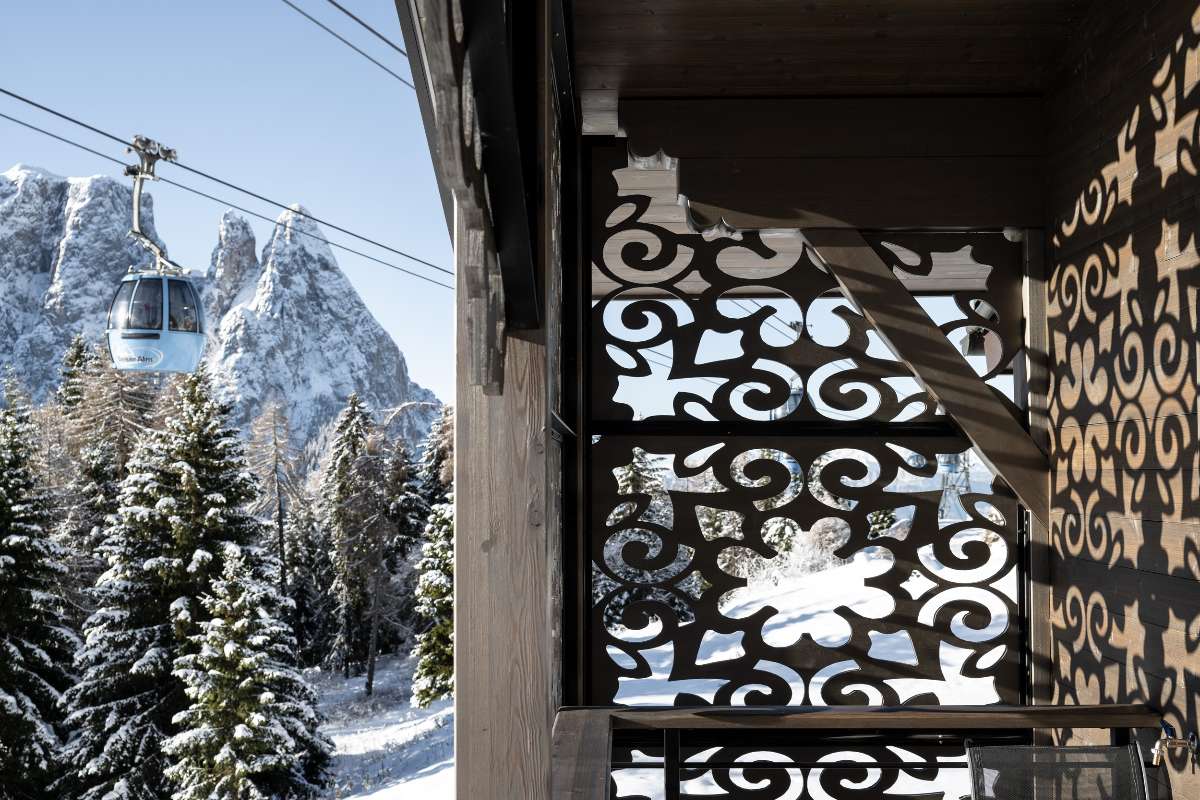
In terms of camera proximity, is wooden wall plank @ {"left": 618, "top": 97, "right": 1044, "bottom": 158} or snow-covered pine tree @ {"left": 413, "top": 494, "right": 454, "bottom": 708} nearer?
wooden wall plank @ {"left": 618, "top": 97, "right": 1044, "bottom": 158}

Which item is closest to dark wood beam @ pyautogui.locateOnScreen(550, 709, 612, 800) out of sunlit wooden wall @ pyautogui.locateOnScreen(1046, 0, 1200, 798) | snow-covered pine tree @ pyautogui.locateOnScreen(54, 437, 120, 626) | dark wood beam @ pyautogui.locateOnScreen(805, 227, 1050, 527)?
sunlit wooden wall @ pyautogui.locateOnScreen(1046, 0, 1200, 798)

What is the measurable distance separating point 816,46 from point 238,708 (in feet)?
46.6

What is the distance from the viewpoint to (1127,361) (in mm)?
2354

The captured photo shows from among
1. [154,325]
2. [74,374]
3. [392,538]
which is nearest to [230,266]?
[74,374]

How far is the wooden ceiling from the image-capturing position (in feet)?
7.97

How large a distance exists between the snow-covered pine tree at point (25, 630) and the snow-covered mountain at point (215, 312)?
72.7ft

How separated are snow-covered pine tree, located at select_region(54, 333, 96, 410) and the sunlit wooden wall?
21574mm

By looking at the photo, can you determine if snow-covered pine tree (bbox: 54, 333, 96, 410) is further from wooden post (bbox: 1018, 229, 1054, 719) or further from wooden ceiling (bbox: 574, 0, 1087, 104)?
wooden post (bbox: 1018, 229, 1054, 719)

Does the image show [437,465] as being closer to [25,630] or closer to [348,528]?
[348,528]

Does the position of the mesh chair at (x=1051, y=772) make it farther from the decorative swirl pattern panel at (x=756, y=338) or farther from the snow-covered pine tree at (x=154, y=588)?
the snow-covered pine tree at (x=154, y=588)

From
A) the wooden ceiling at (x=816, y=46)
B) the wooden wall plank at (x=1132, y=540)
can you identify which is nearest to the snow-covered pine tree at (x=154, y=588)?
the wooden ceiling at (x=816, y=46)

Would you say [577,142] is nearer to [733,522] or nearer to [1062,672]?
[1062,672]

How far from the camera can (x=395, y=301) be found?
39812mm

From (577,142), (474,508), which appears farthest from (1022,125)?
(474,508)
